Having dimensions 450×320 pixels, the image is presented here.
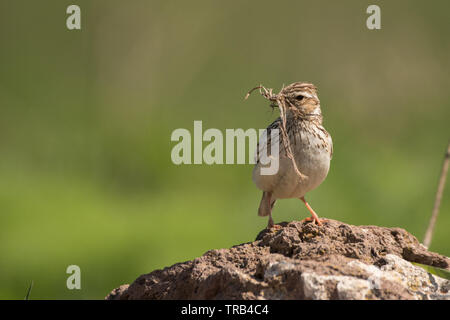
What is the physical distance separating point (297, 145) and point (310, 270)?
221 centimetres

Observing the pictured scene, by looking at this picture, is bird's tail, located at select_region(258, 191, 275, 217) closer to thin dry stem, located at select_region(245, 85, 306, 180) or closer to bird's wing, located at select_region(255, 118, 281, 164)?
bird's wing, located at select_region(255, 118, 281, 164)

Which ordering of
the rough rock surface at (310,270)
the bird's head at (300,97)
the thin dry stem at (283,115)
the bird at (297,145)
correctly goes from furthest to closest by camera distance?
1. the bird's head at (300,97)
2. the bird at (297,145)
3. the thin dry stem at (283,115)
4. the rough rock surface at (310,270)

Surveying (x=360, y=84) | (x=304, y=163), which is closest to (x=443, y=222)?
(x=360, y=84)

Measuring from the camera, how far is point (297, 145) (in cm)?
511

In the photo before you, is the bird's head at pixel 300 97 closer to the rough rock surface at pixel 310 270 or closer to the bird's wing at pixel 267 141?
the bird's wing at pixel 267 141

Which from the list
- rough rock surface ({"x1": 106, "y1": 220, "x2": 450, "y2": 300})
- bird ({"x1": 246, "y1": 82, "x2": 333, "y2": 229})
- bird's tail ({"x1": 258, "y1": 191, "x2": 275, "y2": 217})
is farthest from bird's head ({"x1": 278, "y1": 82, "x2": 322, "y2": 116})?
rough rock surface ({"x1": 106, "y1": 220, "x2": 450, "y2": 300})

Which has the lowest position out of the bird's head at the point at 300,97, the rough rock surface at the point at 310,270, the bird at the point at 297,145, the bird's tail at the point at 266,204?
the bird's tail at the point at 266,204

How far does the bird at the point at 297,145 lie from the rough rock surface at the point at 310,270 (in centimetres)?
113

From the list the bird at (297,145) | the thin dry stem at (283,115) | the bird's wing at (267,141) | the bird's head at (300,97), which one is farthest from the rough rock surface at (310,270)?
the bird's head at (300,97)

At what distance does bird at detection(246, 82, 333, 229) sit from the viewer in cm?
509

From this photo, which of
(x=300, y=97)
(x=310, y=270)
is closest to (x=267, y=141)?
(x=300, y=97)

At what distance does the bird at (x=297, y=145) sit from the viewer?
5.09m

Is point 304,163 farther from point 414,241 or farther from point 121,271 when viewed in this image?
point 121,271

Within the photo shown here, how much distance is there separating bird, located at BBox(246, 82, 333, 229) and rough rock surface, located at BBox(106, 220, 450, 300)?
1.13m
